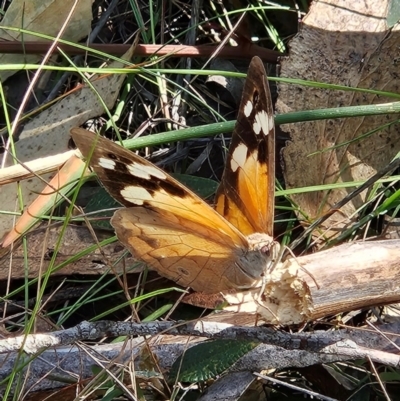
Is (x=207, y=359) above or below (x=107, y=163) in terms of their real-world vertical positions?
below

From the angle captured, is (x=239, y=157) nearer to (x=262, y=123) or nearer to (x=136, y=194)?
(x=262, y=123)

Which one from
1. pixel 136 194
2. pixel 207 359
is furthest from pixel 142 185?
pixel 207 359

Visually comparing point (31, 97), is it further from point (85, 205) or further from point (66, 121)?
point (85, 205)

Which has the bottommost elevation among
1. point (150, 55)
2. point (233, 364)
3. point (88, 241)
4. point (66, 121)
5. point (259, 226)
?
point (233, 364)

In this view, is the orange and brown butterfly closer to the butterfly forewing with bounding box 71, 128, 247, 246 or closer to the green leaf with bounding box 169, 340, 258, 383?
the butterfly forewing with bounding box 71, 128, 247, 246

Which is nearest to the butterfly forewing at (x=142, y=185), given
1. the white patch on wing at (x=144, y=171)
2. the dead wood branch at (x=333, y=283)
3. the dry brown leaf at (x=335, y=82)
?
the white patch on wing at (x=144, y=171)

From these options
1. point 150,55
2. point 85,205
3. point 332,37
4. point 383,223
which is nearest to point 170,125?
point 150,55
